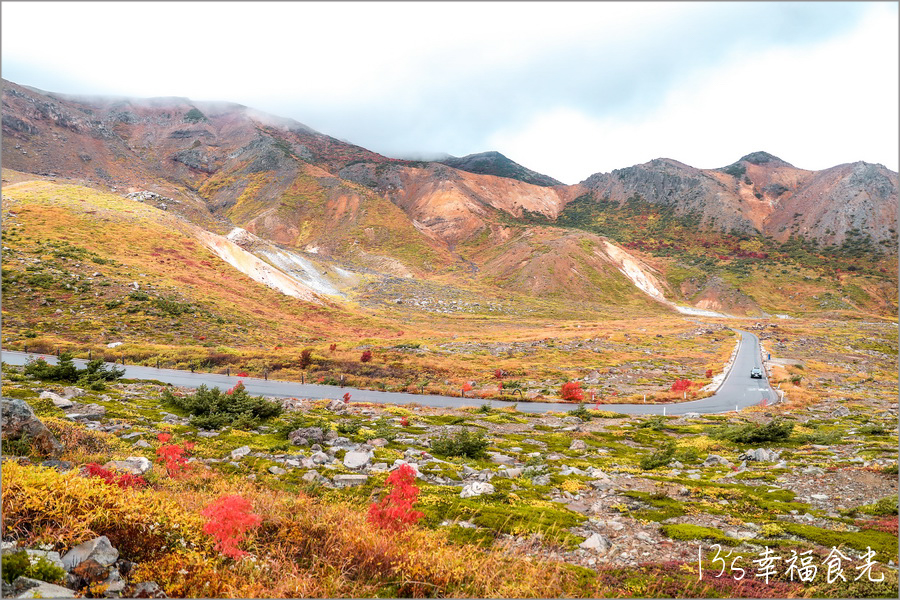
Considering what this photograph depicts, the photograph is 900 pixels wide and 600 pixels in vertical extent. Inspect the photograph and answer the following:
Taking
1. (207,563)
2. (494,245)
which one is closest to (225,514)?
(207,563)

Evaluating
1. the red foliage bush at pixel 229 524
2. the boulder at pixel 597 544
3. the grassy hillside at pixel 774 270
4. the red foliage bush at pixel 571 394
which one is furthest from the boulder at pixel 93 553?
the grassy hillside at pixel 774 270

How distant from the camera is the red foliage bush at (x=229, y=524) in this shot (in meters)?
5.69

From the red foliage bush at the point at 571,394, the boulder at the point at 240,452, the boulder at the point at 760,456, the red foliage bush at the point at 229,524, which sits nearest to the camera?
the red foliage bush at the point at 229,524

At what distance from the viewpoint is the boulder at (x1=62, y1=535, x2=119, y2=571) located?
195 inches

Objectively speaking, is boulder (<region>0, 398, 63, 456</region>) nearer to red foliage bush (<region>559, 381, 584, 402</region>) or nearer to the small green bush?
the small green bush

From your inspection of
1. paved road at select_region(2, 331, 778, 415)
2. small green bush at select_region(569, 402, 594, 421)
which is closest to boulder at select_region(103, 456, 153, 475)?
paved road at select_region(2, 331, 778, 415)

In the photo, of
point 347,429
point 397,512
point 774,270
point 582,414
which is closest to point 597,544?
point 397,512

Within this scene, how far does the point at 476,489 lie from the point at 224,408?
12871 mm

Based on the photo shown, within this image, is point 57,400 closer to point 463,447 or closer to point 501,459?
point 463,447

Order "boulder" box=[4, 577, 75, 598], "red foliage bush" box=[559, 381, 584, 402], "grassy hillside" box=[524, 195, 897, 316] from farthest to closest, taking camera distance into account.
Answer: "grassy hillside" box=[524, 195, 897, 316]
"red foliage bush" box=[559, 381, 584, 402]
"boulder" box=[4, 577, 75, 598]

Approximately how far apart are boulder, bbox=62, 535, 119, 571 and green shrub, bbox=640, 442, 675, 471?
49.9 ft

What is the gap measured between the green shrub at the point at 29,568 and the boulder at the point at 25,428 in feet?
18.9

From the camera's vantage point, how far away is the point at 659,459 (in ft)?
50.6

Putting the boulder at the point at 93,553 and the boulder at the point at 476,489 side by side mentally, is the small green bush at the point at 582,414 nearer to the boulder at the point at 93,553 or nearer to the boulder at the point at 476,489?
the boulder at the point at 476,489
